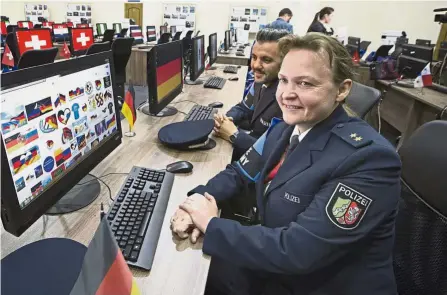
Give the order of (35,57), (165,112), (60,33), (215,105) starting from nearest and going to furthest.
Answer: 1. (165,112)
2. (215,105)
3. (35,57)
4. (60,33)

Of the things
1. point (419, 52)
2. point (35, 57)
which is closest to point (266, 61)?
point (35, 57)

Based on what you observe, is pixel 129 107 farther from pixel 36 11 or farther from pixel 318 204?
pixel 36 11

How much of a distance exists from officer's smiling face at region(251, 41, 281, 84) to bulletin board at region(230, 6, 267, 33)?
7.33 m

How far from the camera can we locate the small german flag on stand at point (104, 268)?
50 cm

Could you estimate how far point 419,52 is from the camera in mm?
3633

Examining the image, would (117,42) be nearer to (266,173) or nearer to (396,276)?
(266,173)

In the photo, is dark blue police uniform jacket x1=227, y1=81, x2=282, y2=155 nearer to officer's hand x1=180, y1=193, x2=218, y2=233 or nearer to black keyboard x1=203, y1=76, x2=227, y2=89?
officer's hand x1=180, y1=193, x2=218, y2=233

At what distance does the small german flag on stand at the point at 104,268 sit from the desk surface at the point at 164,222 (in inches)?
8.6

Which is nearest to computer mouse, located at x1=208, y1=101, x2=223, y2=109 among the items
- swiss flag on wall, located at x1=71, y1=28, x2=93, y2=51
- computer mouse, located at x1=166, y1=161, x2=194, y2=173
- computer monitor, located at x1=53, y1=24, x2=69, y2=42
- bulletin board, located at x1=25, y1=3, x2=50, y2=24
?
computer mouse, located at x1=166, y1=161, x2=194, y2=173

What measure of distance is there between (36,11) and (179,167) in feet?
35.3

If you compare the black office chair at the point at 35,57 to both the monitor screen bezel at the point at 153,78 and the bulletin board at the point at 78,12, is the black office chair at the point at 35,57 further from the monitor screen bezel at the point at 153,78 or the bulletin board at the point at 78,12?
the bulletin board at the point at 78,12

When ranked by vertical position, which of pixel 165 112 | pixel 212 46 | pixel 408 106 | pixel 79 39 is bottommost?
pixel 408 106

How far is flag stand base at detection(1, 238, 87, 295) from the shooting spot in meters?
0.64

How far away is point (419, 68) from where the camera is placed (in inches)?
141
